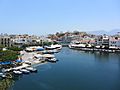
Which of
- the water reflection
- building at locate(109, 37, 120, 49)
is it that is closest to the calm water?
the water reflection

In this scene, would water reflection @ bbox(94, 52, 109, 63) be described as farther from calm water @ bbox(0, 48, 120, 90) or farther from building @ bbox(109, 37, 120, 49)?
building @ bbox(109, 37, 120, 49)

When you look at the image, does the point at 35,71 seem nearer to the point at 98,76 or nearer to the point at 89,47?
the point at 98,76

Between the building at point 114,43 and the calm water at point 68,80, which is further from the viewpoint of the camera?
the building at point 114,43

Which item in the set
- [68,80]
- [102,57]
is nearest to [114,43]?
[102,57]

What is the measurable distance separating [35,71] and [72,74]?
116 centimetres

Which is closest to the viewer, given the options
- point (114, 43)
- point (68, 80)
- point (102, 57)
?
point (68, 80)

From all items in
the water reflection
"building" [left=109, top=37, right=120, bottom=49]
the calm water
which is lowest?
the calm water

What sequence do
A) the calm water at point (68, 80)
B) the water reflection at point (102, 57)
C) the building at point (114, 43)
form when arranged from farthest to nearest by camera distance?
the building at point (114, 43), the water reflection at point (102, 57), the calm water at point (68, 80)

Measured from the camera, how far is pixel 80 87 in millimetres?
6656

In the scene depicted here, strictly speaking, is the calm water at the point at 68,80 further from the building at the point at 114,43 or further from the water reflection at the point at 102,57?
the building at the point at 114,43

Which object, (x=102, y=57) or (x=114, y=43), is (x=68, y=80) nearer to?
(x=102, y=57)

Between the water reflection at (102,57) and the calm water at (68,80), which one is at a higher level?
the water reflection at (102,57)

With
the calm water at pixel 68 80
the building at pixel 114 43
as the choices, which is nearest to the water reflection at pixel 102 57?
the calm water at pixel 68 80

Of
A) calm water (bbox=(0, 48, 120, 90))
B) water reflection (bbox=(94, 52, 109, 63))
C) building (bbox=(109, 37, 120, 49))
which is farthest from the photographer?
building (bbox=(109, 37, 120, 49))
